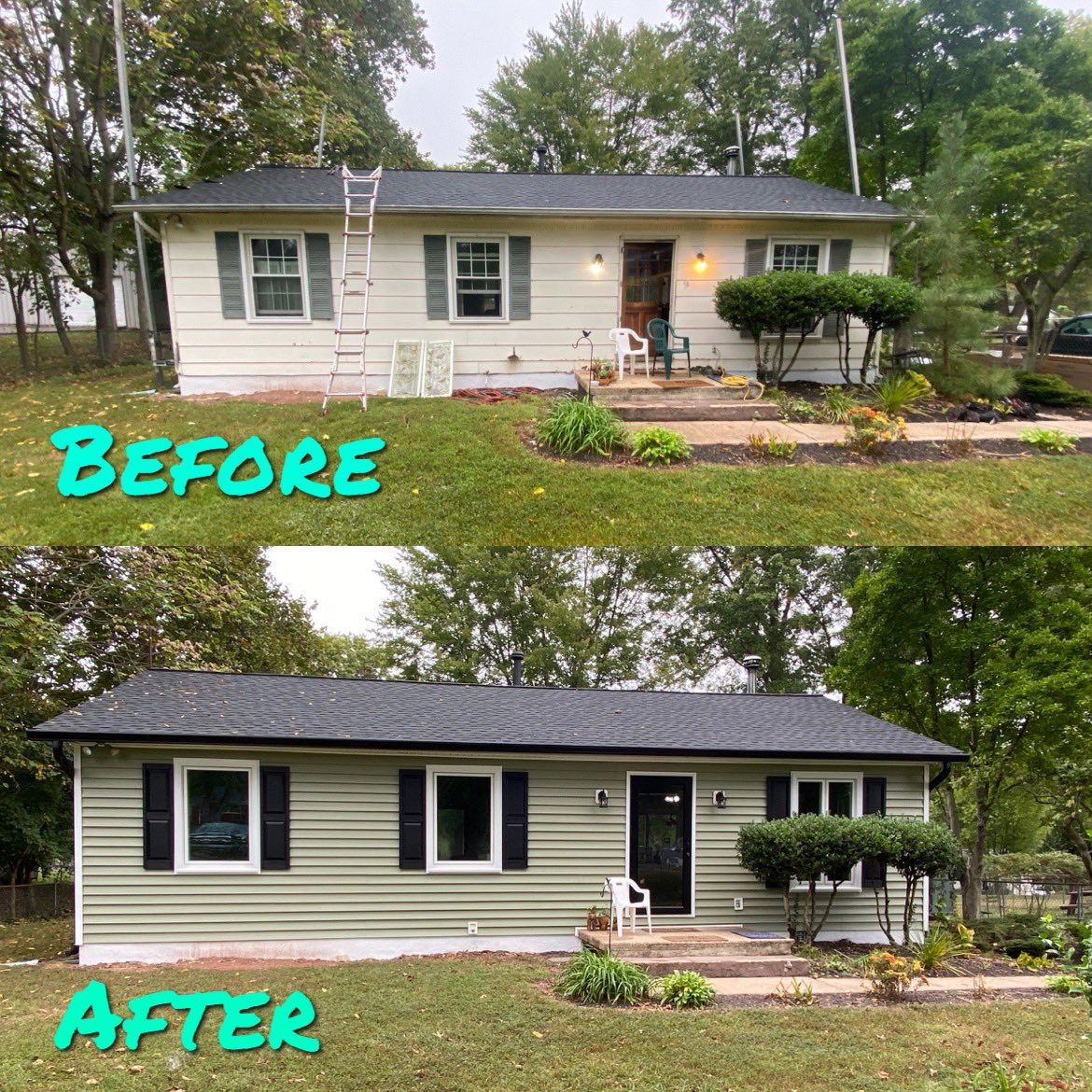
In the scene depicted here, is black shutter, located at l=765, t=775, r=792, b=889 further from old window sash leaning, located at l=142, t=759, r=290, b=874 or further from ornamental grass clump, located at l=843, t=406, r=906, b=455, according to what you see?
old window sash leaning, located at l=142, t=759, r=290, b=874

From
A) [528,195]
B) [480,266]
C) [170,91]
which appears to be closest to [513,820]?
[480,266]

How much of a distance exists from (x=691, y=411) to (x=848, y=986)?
6.12m

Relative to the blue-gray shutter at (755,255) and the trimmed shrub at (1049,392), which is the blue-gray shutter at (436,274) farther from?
the trimmed shrub at (1049,392)

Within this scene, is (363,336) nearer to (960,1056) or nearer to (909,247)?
(909,247)

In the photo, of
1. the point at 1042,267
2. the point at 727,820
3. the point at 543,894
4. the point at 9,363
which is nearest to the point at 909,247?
the point at 1042,267

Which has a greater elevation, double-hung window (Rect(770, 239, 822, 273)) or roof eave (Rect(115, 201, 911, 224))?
roof eave (Rect(115, 201, 911, 224))

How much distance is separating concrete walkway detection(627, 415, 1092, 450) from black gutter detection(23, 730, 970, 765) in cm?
325

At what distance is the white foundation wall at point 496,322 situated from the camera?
431 inches

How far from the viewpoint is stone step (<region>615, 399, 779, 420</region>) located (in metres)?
9.52

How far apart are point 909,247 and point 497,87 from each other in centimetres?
1141

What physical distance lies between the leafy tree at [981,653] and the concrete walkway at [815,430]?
1.75 metres

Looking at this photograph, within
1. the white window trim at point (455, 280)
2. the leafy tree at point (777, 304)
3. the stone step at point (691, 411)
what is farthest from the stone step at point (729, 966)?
the white window trim at point (455, 280)

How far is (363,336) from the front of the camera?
425 inches

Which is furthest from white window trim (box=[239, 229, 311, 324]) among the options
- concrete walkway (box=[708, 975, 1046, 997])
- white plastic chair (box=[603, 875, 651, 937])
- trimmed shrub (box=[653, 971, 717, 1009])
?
concrete walkway (box=[708, 975, 1046, 997])
